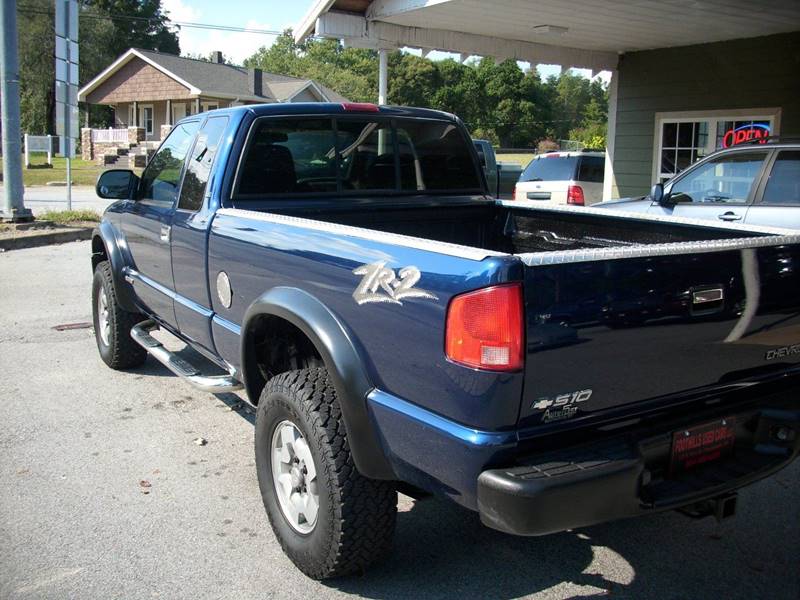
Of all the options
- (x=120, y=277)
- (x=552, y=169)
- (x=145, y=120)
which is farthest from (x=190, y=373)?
(x=145, y=120)

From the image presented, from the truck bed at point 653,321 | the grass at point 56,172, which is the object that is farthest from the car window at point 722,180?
the grass at point 56,172

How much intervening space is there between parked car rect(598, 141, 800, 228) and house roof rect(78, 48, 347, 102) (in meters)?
36.9

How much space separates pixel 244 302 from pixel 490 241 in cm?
183

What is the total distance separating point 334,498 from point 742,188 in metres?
5.99

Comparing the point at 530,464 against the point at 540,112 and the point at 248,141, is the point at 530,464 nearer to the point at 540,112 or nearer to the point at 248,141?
the point at 248,141

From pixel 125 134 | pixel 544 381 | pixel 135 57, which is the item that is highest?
pixel 135 57

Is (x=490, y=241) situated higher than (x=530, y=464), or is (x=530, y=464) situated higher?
(x=490, y=241)

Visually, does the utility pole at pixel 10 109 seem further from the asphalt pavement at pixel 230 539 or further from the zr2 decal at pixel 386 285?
the zr2 decal at pixel 386 285

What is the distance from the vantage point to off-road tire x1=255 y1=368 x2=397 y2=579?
2.98 m

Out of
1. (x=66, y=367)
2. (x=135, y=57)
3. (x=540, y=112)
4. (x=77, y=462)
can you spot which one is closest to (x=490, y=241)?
(x=77, y=462)

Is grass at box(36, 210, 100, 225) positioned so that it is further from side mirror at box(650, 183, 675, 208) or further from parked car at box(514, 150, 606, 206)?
side mirror at box(650, 183, 675, 208)

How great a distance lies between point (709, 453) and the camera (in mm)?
2908

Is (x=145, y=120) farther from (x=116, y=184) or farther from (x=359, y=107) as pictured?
(x=359, y=107)

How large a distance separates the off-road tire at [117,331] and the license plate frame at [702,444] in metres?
4.27
